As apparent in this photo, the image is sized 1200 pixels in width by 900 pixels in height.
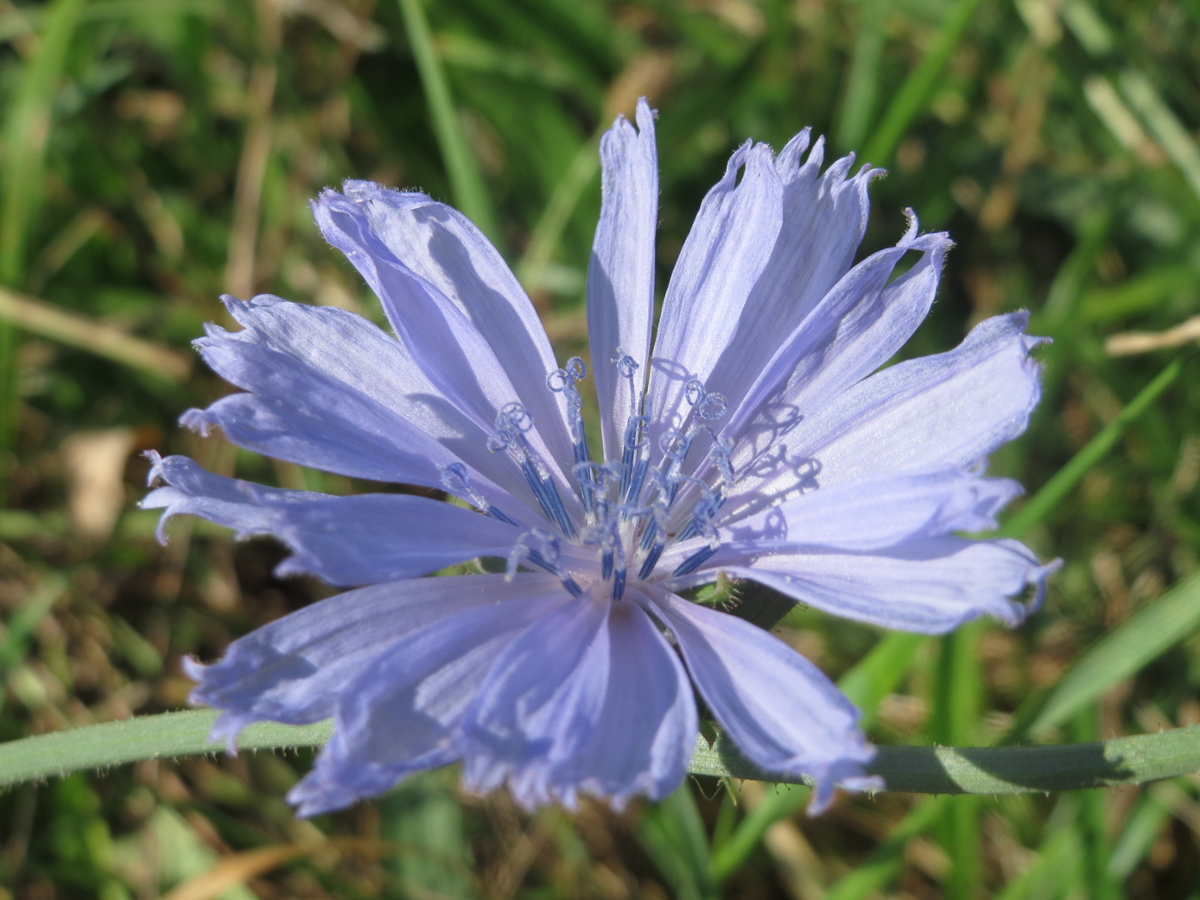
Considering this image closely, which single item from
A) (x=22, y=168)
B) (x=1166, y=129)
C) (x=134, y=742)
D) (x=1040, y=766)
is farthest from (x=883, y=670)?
(x=22, y=168)

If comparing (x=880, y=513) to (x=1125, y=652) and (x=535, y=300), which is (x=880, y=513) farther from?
(x=535, y=300)

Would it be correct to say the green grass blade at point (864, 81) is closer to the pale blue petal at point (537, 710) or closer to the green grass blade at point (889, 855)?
the green grass blade at point (889, 855)

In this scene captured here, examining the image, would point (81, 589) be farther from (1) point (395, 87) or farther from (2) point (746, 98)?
(2) point (746, 98)

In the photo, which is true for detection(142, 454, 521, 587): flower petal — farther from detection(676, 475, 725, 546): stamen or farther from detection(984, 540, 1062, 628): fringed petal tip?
detection(984, 540, 1062, 628): fringed petal tip

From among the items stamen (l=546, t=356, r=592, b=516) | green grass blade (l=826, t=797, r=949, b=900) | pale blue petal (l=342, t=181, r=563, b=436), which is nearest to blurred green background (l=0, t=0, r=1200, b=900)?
green grass blade (l=826, t=797, r=949, b=900)

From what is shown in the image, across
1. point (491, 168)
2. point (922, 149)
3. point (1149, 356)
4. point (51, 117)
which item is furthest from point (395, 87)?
point (1149, 356)

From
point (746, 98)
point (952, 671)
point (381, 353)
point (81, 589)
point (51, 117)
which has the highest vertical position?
point (746, 98)
